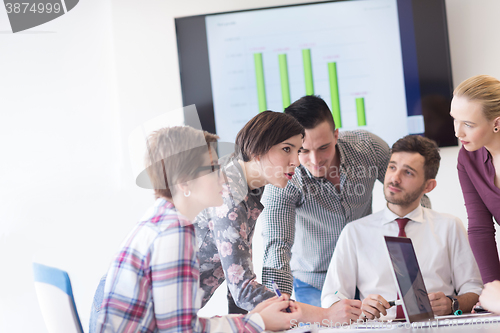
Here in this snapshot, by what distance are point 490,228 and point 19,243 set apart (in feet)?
4.44

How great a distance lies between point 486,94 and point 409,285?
0.59 meters

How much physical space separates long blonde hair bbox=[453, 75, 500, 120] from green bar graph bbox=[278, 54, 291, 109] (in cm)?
115

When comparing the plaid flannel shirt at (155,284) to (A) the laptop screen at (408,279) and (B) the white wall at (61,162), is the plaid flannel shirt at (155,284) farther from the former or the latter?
(A) the laptop screen at (408,279)

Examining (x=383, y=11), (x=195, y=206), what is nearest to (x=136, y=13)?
(x=383, y=11)

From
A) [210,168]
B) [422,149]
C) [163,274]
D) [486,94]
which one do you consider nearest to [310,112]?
[422,149]

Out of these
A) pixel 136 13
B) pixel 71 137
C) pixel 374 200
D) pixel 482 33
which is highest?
pixel 136 13

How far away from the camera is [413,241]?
1.63 meters

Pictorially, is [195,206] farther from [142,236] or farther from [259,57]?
[259,57]

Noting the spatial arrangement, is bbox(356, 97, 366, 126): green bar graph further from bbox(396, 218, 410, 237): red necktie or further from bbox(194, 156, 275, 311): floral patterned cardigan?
bbox(194, 156, 275, 311): floral patterned cardigan

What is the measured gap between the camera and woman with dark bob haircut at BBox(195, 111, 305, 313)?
1.21 meters

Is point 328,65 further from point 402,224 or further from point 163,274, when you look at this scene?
point 163,274

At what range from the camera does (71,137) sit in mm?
1082

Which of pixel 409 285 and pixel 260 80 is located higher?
pixel 260 80

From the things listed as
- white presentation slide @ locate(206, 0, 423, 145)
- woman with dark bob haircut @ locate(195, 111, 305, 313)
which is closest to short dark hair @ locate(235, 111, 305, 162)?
woman with dark bob haircut @ locate(195, 111, 305, 313)
